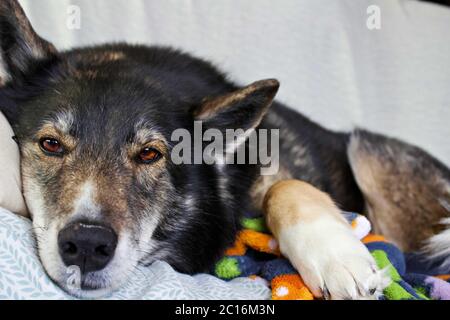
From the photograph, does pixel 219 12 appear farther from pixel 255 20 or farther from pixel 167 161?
pixel 167 161

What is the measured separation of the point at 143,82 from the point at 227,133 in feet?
1.18

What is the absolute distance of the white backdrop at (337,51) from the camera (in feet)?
12.0

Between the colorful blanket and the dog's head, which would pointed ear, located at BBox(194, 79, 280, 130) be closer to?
the dog's head

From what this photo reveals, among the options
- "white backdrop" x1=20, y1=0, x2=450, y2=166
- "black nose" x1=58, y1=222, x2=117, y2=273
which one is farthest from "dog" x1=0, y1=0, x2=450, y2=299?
"white backdrop" x1=20, y1=0, x2=450, y2=166

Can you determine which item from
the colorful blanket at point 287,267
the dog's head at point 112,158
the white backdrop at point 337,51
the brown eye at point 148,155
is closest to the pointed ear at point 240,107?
the dog's head at point 112,158

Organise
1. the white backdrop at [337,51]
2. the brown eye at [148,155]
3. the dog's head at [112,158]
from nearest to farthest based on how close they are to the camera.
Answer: the dog's head at [112,158] < the brown eye at [148,155] < the white backdrop at [337,51]

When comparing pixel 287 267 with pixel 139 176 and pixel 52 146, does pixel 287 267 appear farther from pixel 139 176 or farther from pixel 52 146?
pixel 52 146

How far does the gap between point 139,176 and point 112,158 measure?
4.5 inches

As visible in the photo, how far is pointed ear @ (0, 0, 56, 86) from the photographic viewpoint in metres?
1.95

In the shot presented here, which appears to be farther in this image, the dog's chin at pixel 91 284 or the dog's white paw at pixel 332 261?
the dog's white paw at pixel 332 261

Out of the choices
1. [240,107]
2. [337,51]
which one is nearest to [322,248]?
[240,107]

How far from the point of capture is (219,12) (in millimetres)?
3676

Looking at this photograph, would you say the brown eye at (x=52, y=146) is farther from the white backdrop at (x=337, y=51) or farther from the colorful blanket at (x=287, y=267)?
the white backdrop at (x=337, y=51)

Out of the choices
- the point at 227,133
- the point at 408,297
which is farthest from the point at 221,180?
the point at 408,297
